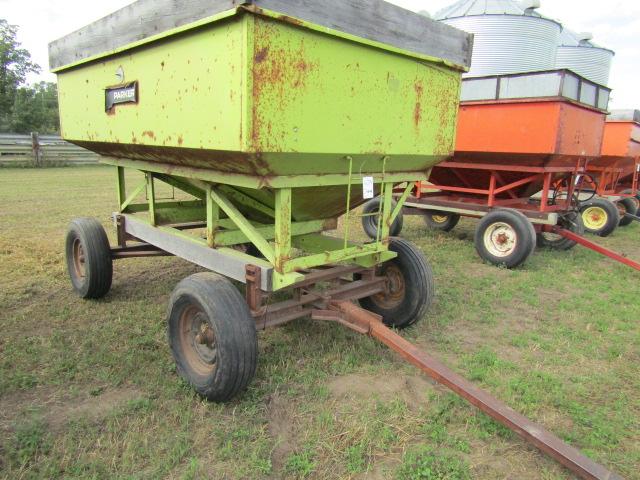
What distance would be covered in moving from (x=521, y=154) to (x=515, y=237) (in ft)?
3.61

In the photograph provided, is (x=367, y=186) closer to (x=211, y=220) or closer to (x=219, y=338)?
(x=211, y=220)

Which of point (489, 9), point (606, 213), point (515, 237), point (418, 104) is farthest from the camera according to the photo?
point (489, 9)

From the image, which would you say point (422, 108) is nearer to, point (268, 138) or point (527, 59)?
point (268, 138)

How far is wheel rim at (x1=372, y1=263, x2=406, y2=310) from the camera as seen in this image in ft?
12.5

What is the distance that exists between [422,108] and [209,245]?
5.80ft

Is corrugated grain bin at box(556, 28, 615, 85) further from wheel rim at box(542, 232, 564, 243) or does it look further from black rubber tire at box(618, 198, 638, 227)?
wheel rim at box(542, 232, 564, 243)

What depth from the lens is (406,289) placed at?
372 centimetres

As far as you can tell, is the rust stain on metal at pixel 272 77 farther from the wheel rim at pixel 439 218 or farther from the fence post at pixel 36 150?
the fence post at pixel 36 150

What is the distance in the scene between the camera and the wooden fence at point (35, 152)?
58.8 feet

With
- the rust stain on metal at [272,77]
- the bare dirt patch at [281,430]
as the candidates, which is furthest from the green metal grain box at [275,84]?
the bare dirt patch at [281,430]

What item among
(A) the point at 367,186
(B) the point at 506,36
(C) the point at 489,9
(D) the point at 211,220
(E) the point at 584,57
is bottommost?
(D) the point at 211,220

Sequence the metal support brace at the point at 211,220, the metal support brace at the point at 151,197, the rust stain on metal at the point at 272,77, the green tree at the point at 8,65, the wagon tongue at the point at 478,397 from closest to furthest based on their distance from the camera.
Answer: the wagon tongue at the point at 478,397, the rust stain on metal at the point at 272,77, the metal support brace at the point at 211,220, the metal support brace at the point at 151,197, the green tree at the point at 8,65

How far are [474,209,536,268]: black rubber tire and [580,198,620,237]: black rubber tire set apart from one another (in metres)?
3.42

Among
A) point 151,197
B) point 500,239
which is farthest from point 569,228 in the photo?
point 151,197
